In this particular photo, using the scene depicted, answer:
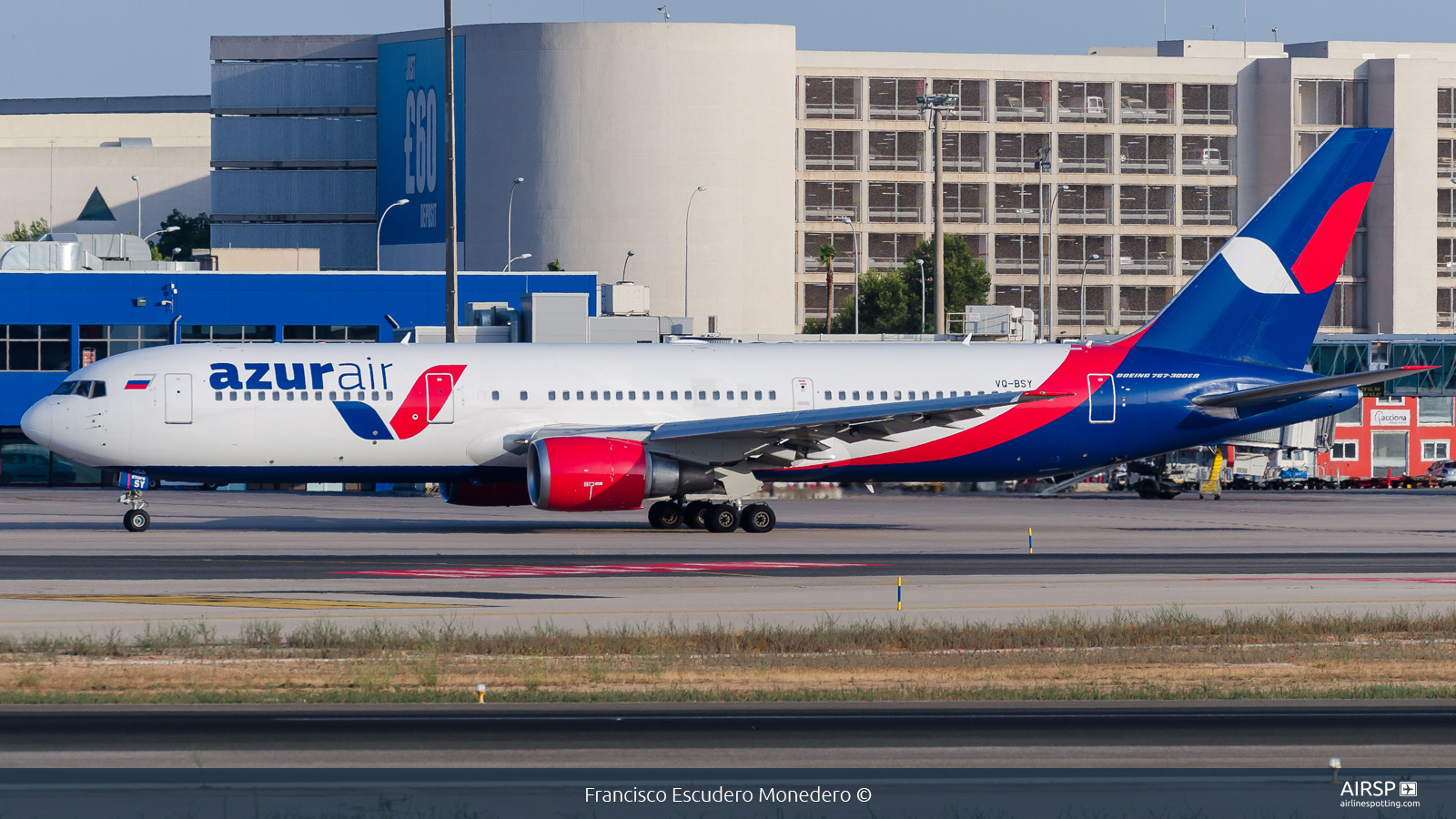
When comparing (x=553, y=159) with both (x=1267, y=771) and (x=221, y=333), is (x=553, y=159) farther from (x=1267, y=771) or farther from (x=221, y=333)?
(x=1267, y=771)

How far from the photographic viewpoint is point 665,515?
1615 inches

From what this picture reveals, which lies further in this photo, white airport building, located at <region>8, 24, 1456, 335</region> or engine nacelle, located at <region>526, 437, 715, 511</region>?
white airport building, located at <region>8, 24, 1456, 335</region>

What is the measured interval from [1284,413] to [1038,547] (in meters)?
9.62

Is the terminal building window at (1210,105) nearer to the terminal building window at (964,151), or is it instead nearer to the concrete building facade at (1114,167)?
the concrete building facade at (1114,167)

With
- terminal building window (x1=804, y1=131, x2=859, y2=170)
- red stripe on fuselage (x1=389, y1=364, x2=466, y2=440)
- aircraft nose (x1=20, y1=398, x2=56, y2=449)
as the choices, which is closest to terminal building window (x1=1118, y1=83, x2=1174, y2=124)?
terminal building window (x1=804, y1=131, x2=859, y2=170)

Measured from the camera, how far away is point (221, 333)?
77438 millimetres

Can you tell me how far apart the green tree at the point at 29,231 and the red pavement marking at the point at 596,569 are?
14888cm

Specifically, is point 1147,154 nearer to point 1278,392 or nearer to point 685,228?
point 685,228

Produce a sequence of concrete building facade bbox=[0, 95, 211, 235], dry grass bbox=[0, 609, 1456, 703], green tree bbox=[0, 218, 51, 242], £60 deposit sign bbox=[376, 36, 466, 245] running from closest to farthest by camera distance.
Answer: dry grass bbox=[0, 609, 1456, 703]
£60 deposit sign bbox=[376, 36, 466, 245]
green tree bbox=[0, 218, 51, 242]
concrete building facade bbox=[0, 95, 211, 235]

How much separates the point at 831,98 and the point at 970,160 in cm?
1401

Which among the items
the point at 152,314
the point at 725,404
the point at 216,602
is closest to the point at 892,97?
the point at 152,314

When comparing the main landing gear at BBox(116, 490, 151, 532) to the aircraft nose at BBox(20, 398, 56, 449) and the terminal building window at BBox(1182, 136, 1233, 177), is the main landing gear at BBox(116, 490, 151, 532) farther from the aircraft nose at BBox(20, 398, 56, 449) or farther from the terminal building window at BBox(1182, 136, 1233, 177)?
the terminal building window at BBox(1182, 136, 1233, 177)

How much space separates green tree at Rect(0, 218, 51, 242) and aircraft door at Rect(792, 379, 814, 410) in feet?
467

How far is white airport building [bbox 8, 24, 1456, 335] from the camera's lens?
136125 mm
